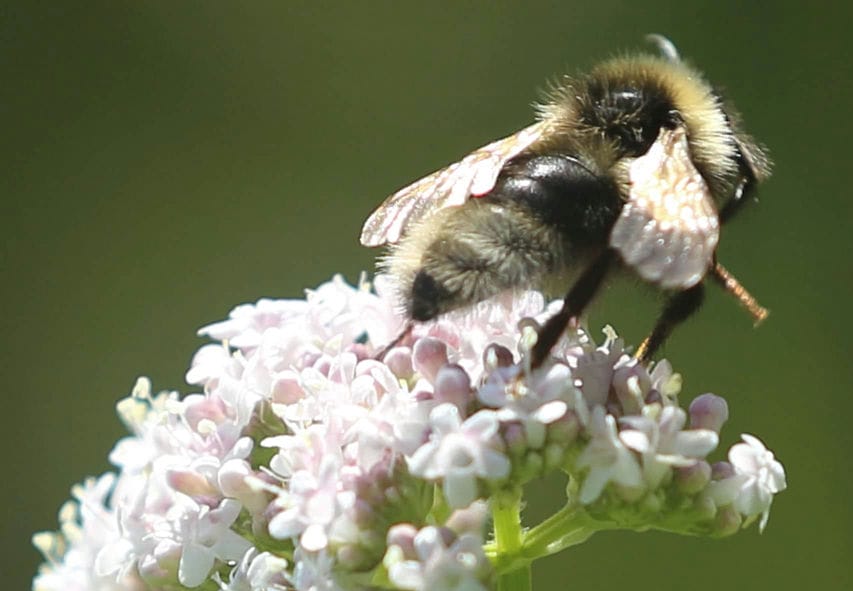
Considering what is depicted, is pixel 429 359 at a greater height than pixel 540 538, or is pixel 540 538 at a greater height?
pixel 429 359

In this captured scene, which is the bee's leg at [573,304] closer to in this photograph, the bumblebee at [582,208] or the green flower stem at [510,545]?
the bumblebee at [582,208]

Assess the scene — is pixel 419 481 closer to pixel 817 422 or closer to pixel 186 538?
pixel 186 538

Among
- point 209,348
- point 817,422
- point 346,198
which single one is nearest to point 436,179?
point 209,348

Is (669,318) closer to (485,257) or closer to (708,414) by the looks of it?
(708,414)

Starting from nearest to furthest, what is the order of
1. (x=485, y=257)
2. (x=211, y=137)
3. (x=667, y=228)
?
(x=667, y=228)
(x=485, y=257)
(x=211, y=137)

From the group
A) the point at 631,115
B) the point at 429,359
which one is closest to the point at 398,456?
the point at 429,359

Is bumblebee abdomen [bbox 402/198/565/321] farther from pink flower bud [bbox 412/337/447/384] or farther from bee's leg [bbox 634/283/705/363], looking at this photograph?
bee's leg [bbox 634/283/705/363]

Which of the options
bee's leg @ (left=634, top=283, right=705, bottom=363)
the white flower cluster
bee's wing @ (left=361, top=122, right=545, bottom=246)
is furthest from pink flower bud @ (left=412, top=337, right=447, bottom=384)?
bee's leg @ (left=634, top=283, right=705, bottom=363)
